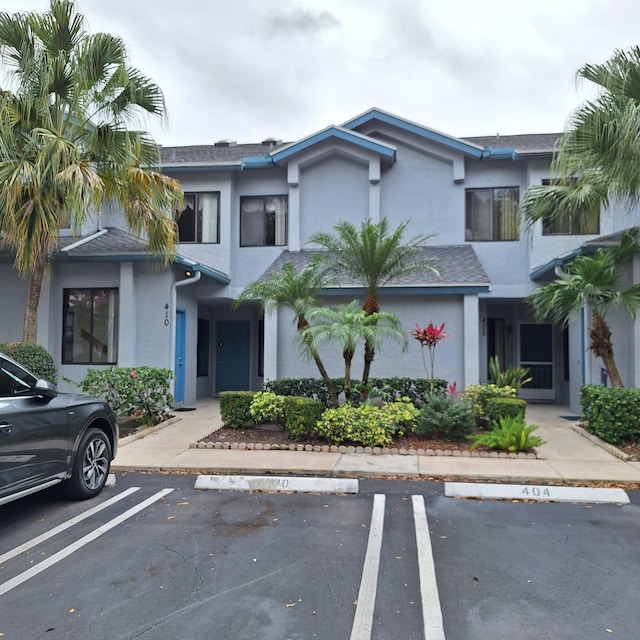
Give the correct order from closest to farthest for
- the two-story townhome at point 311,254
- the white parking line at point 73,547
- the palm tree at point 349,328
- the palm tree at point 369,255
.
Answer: the white parking line at point 73,547, the palm tree at point 349,328, the palm tree at point 369,255, the two-story townhome at point 311,254

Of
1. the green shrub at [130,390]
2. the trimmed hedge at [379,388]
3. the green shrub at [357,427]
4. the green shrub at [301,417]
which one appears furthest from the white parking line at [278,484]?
the trimmed hedge at [379,388]

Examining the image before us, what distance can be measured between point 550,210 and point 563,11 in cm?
420

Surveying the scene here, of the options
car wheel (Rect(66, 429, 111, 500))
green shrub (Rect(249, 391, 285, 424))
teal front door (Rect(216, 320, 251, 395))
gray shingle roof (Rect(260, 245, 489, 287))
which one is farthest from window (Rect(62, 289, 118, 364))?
car wheel (Rect(66, 429, 111, 500))

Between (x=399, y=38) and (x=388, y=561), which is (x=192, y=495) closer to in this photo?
(x=388, y=561)

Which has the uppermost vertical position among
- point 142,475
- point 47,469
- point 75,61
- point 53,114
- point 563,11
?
point 563,11

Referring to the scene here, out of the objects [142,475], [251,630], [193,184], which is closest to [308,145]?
[193,184]

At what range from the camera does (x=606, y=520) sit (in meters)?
5.29

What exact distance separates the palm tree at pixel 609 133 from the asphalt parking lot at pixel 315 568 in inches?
199

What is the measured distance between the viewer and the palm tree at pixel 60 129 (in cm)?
923

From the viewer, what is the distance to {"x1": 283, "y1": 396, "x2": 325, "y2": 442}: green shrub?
857 centimetres

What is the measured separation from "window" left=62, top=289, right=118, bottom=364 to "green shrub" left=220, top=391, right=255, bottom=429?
4.07 m

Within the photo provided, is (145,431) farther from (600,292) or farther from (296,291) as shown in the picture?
(600,292)

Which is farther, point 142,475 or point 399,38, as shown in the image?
point 399,38

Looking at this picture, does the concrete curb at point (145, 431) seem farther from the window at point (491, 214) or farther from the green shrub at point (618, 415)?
the window at point (491, 214)
